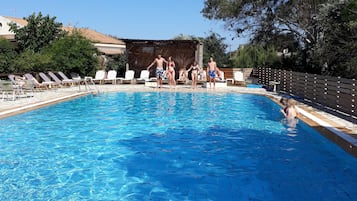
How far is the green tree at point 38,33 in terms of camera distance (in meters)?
30.6

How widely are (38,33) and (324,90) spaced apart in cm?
2500

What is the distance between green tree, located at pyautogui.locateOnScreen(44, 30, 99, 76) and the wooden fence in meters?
10.3

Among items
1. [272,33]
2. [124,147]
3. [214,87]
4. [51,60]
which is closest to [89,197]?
[124,147]

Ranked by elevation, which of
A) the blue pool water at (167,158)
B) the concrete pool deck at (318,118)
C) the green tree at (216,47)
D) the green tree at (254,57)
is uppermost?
the green tree at (216,47)

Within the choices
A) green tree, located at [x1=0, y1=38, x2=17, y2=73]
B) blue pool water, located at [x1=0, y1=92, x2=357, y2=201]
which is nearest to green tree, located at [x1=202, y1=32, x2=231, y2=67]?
green tree, located at [x1=0, y1=38, x2=17, y2=73]

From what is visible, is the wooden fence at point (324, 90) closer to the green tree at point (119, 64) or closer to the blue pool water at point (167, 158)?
the blue pool water at point (167, 158)

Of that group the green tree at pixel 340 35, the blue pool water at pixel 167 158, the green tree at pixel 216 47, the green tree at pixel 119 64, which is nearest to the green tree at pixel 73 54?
the green tree at pixel 119 64

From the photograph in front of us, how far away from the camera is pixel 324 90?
448 inches

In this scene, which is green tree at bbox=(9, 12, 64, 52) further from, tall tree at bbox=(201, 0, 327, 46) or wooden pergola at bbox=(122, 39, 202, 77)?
tall tree at bbox=(201, 0, 327, 46)

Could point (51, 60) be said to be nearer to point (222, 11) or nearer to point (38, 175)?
point (222, 11)

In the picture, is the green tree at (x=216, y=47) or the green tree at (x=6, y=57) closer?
the green tree at (x=6, y=57)

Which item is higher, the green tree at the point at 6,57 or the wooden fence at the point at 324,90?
the green tree at the point at 6,57

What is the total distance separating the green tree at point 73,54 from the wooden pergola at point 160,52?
3444 mm

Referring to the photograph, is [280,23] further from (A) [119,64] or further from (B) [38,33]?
(B) [38,33]
